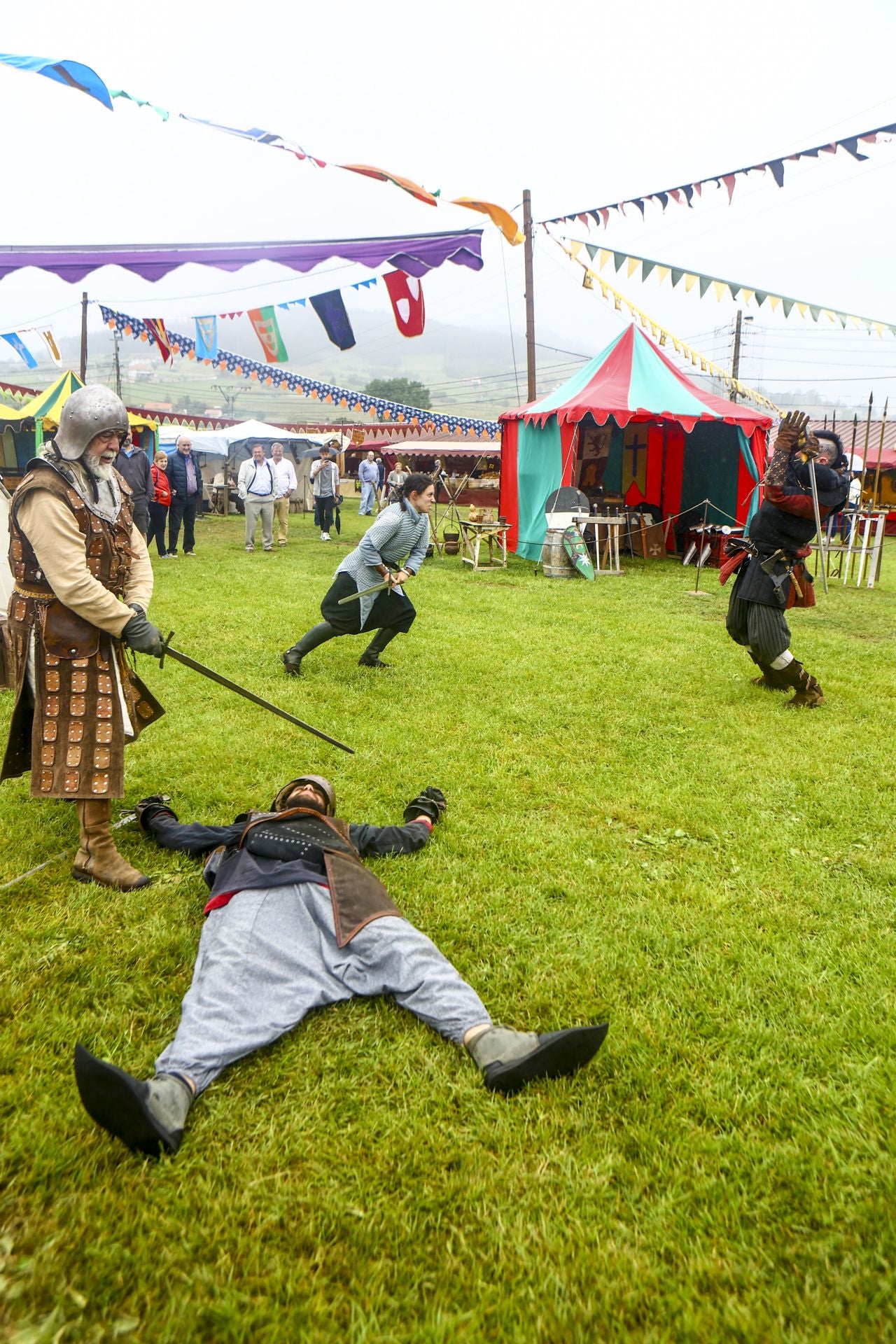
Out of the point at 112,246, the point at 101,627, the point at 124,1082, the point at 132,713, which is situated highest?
the point at 112,246

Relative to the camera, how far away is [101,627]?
300 cm

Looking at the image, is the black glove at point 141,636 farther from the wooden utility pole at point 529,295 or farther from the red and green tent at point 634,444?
the wooden utility pole at point 529,295

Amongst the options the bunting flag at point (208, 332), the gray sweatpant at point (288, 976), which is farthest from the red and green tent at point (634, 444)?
the gray sweatpant at point (288, 976)

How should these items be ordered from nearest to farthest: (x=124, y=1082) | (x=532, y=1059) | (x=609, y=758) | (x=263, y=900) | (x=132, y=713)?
1. (x=124, y=1082)
2. (x=532, y=1059)
3. (x=263, y=900)
4. (x=132, y=713)
5. (x=609, y=758)

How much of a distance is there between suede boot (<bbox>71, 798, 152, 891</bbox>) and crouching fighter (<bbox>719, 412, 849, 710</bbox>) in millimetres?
4287

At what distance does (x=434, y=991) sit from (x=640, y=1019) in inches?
25.1

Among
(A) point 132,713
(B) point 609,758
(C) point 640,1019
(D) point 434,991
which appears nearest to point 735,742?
(B) point 609,758

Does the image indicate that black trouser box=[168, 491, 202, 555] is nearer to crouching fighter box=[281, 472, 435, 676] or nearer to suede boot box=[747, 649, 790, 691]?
crouching fighter box=[281, 472, 435, 676]

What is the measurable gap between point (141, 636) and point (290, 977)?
141cm

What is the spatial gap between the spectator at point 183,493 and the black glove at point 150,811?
9.23m

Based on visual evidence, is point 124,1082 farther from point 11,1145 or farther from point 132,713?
point 132,713

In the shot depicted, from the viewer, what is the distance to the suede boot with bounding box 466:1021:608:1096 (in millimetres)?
2084

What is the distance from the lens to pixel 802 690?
5566 mm

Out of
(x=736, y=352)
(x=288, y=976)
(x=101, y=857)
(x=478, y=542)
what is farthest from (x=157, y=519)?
(x=736, y=352)
